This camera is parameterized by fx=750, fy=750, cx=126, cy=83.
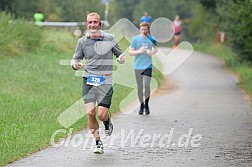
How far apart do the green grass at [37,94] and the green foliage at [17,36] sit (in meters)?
0.31

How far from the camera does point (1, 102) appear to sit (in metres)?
16.4

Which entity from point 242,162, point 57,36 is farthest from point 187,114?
point 57,36

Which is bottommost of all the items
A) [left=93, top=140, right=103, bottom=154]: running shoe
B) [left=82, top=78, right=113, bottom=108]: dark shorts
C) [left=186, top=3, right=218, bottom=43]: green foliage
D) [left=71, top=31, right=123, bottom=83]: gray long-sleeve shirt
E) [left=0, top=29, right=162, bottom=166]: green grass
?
[left=93, top=140, right=103, bottom=154]: running shoe

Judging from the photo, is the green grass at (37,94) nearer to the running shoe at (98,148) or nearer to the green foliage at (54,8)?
the running shoe at (98,148)

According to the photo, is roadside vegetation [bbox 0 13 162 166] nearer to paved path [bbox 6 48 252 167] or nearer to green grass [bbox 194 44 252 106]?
paved path [bbox 6 48 252 167]

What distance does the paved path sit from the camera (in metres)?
10.4

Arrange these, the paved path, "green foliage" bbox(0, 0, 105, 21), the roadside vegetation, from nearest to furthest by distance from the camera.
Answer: the paved path → the roadside vegetation → "green foliage" bbox(0, 0, 105, 21)

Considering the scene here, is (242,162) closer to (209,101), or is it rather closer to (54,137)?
(54,137)

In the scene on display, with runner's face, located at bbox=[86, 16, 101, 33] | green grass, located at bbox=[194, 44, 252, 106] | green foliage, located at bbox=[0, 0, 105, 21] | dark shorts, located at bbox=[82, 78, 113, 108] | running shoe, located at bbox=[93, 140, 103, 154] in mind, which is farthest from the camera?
green foliage, located at bbox=[0, 0, 105, 21]

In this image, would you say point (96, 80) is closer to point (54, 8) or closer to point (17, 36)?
point (17, 36)

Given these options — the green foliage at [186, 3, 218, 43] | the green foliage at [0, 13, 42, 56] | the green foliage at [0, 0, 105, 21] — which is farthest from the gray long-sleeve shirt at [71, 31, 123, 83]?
the green foliage at [186, 3, 218, 43]

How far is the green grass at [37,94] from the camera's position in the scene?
11.9 metres

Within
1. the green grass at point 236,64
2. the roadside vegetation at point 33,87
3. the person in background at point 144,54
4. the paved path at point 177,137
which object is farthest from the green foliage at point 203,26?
the person in background at point 144,54

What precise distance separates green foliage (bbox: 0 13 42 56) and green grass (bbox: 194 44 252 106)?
814cm
